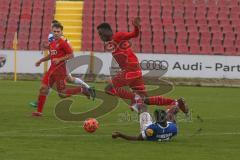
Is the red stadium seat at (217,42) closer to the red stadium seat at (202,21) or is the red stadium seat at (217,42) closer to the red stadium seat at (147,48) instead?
the red stadium seat at (202,21)

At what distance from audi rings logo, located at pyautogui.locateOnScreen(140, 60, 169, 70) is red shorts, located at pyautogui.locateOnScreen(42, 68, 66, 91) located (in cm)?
1385

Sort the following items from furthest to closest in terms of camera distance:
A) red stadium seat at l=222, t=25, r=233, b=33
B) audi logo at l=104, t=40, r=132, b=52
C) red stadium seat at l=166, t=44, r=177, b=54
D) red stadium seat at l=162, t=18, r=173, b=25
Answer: red stadium seat at l=162, t=18, r=173, b=25 < red stadium seat at l=222, t=25, r=233, b=33 < red stadium seat at l=166, t=44, r=177, b=54 < audi logo at l=104, t=40, r=132, b=52

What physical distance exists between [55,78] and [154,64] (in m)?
14.7

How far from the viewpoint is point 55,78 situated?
18484mm

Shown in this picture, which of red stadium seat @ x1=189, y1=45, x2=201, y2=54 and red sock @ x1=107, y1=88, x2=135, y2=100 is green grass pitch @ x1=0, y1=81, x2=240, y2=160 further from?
red stadium seat @ x1=189, y1=45, x2=201, y2=54

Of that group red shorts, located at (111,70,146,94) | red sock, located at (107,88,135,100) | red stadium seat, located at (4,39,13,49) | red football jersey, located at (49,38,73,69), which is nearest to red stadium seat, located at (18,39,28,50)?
red stadium seat, located at (4,39,13,49)

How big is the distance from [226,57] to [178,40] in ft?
13.9

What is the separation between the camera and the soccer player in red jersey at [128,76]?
13.8 m

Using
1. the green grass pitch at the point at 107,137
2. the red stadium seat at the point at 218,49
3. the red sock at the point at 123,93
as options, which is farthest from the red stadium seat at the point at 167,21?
the red sock at the point at 123,93

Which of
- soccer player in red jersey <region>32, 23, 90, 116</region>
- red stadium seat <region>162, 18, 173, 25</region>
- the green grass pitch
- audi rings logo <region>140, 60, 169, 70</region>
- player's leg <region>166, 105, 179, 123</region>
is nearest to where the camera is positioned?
the green grass pitch

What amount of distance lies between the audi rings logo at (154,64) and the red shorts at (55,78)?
13845 mm

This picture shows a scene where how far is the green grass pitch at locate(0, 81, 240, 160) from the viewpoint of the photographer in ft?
35.5

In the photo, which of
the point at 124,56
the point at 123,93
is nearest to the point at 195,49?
the point at 123,93

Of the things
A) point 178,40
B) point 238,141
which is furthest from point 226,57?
point 238,141
